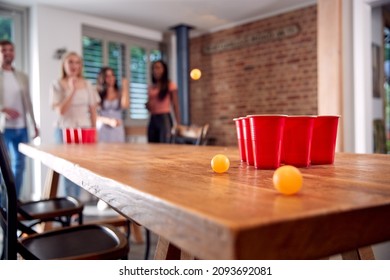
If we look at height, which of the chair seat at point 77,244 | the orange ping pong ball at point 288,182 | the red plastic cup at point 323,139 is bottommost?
the chair seat at point 77,244

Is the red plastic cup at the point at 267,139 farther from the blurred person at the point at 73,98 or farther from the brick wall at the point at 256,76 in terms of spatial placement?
the brick wall at the point at 256,76

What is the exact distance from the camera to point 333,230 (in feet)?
1.30

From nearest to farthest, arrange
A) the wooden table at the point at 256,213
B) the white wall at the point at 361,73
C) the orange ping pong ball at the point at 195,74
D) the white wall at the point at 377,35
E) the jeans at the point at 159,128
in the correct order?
the wooden table at the point at 256,213
the orange ping pong ball at the point at 195,74
the white wall at the point at 361,73
the jeans at the point at 159,128
the white wall at the point at 377,35

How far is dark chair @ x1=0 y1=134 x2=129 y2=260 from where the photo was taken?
97cm

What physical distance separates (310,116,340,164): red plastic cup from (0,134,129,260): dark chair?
1.83ft

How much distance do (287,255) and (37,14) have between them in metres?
4.71

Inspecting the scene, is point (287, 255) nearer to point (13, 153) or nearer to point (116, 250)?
point (116, 250)

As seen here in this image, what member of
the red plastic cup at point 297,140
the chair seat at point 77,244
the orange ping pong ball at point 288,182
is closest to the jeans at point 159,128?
the chair seat at point 77,244

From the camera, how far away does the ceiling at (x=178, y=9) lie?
4.50m

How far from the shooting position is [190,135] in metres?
2.32

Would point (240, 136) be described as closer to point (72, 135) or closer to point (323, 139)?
point (323, 139)

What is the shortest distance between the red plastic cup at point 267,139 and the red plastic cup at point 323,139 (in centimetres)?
14

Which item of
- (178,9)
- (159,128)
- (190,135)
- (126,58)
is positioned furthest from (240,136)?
(126,58)
